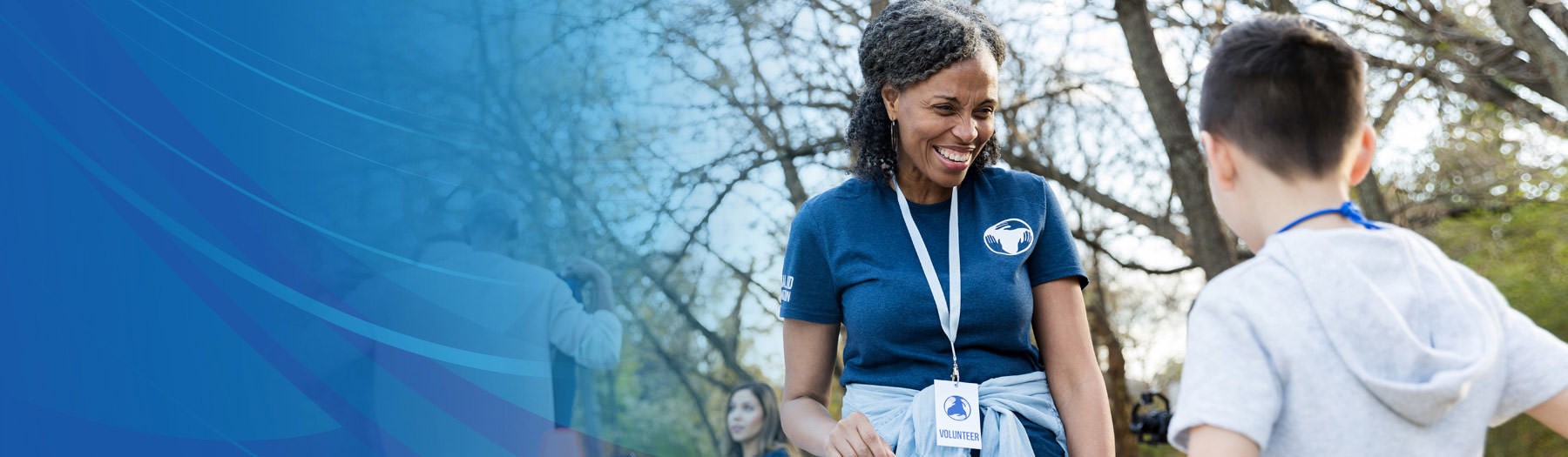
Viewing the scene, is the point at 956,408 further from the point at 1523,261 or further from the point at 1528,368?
the point at 1523,261

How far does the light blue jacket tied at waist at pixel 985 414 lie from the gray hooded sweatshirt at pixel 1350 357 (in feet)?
2.29

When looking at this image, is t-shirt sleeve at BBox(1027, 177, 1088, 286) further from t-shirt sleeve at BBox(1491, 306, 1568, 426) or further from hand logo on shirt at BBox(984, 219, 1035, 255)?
t-shirt sleeve at BBox(1491, 306, 1568, 426)

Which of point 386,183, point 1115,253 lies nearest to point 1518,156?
point 1115,253

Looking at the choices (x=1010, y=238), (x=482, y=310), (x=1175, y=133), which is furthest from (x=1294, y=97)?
(x=1175, y=133)

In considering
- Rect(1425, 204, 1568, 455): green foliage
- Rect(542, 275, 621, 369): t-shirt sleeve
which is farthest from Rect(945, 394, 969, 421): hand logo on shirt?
Rect(1425, 204, 1568, 455): green foliage

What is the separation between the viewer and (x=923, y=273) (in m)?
2.16

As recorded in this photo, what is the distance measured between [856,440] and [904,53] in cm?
79

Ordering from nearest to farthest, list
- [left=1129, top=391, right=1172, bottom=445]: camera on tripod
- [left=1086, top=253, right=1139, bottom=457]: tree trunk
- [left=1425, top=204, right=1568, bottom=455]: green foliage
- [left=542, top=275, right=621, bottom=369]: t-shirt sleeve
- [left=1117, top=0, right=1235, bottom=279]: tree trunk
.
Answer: [left=542, top=275, right=621, bottom=369]: t-shirt sleeve → [left=1129, top=391, right=1172, bottom=445]: camera on tripod → [left=1117, top=0, right=1235, bottom=279]: tree trunk → [left=1425, top=204, right=1568, bottom=455]: green foliage → [left=1086, top=253, right=1139, bottom=457]: tree trunk

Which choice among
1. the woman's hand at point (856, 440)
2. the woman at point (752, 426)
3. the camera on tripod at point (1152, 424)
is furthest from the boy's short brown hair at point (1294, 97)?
the woman at point (752, 426)

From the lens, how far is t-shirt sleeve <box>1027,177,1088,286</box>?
2.21 metres

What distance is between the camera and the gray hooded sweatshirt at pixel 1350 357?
1316 mm

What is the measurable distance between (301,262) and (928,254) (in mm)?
2728

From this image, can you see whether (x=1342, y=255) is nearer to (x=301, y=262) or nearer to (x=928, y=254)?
(x=928, y=254)

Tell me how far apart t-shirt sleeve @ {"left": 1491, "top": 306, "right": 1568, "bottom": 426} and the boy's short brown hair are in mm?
310
